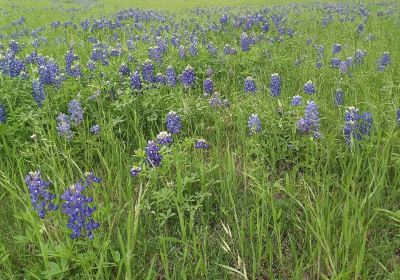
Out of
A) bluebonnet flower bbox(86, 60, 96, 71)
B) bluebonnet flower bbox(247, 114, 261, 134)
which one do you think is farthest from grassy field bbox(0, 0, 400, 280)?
bluebonnet flower bbox(86, 60, 96, 71)

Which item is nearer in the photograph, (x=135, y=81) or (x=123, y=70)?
(x=135, y=81)

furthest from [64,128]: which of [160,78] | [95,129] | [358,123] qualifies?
[358,123]

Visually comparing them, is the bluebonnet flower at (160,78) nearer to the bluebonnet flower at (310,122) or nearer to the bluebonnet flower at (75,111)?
the bluebonnet flower at (75,111)

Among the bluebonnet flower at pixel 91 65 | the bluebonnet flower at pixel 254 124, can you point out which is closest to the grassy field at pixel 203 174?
the bluebonnet flower at pixel 254 124

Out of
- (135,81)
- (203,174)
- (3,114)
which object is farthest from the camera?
(135,81)

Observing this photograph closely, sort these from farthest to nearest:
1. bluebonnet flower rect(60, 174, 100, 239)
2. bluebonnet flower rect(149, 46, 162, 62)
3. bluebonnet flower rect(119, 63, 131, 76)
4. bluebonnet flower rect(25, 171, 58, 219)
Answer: bluebonnet flower rect(149, 46, 162, 62) → bluebonnet flower rect(119, 63, 131, 76) → bluebonnet flower rect(25, 171, 58, 219) → bluebonnet flower rect(60, 174, 100, 239)

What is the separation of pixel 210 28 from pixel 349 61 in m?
3.94

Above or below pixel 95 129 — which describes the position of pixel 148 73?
above

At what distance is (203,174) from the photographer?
276 cm

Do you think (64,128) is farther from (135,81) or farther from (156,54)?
(156,54)

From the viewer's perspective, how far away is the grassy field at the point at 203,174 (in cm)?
216

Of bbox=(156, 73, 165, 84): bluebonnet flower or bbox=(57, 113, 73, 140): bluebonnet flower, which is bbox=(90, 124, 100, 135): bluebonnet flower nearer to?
bbox=(57, 113, 73, 140): bluebonnet flower

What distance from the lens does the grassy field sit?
2158 millimetres

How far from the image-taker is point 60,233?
2.45 meters
